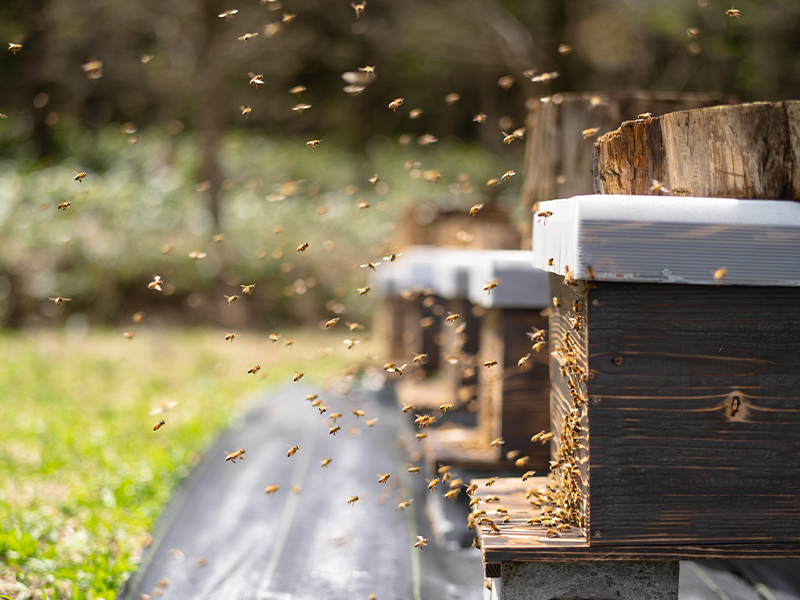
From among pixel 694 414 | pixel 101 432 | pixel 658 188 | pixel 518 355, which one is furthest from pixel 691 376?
pixel 101 432

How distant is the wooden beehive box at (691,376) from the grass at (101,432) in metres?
1.47

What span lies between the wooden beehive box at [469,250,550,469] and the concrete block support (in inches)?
31.6

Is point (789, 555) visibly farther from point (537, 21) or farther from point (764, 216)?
point (537, 21)

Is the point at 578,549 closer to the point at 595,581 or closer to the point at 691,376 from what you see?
the point at 595,581

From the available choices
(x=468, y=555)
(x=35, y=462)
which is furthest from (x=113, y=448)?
(x=468, y=555)

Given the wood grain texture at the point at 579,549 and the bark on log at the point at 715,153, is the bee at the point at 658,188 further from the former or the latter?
the wood grain texture at the point at 579,549

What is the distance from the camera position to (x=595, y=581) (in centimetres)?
167

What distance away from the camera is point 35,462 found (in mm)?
3824

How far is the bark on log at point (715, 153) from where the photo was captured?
1.50 m

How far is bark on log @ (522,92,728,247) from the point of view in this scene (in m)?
2.42

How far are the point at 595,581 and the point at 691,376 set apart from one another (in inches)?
22.6

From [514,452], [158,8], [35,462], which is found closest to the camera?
[514,452]

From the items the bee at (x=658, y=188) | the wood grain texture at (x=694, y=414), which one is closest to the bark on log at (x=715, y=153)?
the bee at (x=658, y=188)

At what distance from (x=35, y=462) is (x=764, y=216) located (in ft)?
12.8
